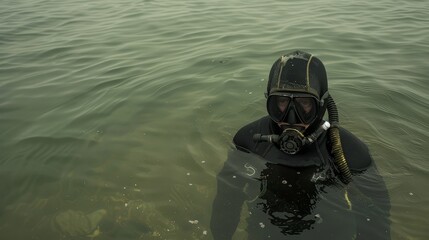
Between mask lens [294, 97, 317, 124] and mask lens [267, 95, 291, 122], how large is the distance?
99 millimetres

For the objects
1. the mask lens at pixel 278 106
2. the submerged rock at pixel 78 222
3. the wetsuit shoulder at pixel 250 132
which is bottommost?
the submerged rock at pixel 78 222

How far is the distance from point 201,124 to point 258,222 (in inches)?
90.6

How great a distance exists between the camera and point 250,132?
4.15m

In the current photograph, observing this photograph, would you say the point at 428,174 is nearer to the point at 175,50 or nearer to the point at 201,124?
the point at 201,124

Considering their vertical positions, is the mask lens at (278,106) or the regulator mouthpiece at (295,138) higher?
the mask lens at (278,106)

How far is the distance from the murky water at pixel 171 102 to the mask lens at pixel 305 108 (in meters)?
1.39

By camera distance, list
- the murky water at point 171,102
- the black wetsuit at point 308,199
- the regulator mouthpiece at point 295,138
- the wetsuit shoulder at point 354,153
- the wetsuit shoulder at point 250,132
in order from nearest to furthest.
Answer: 1. the regulator mouthpiece at point 295,138
2. the black wetsuit at point 308,199
3. the wetsuit shoulder at point 354,153
4. the wetsuit shoulder at point 250,132
5. the murky water at point 171,102

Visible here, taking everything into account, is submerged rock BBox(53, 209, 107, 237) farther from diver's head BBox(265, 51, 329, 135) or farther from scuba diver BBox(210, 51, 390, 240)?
diver's head BBox(265, 51, 329, 135)

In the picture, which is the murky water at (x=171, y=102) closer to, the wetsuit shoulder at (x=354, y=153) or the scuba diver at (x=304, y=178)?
Answer: the scuba diver at (x=304, y=178)

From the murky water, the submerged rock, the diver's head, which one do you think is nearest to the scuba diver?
the diver's head

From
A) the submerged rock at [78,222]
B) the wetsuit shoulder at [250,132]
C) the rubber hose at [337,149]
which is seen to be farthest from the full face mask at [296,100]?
the submerged rock at [78,222]

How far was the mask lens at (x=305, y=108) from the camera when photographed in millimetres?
3426

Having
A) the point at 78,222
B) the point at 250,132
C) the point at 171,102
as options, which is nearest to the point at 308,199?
the point at 250,132

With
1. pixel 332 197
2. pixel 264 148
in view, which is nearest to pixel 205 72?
pixel 264 148
